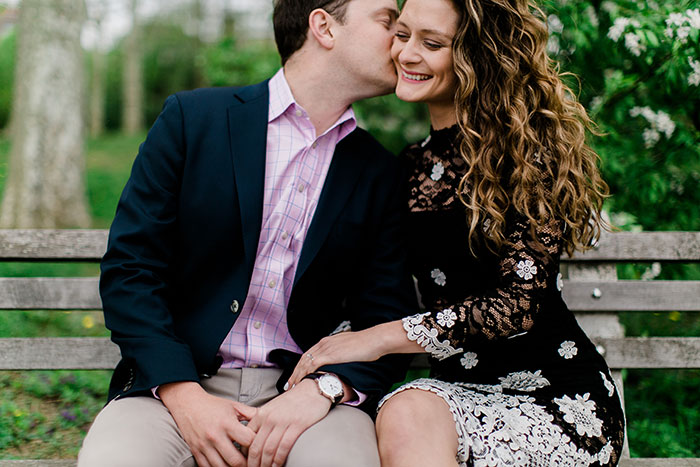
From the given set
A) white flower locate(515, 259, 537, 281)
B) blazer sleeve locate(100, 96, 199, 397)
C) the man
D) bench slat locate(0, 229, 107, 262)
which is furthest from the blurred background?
blazer sleeve locate(100, 96, 199, 397)

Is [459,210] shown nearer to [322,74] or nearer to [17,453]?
[322,74]

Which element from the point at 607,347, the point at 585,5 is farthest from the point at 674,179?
the point at 607,347

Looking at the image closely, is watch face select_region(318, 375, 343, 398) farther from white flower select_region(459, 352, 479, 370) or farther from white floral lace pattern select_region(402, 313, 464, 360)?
white flower select_region(459, 352, 479, 370)

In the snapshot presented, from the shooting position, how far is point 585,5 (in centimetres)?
358

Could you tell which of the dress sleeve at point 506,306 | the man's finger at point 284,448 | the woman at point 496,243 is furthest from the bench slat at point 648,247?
the man's finger at point 284,448

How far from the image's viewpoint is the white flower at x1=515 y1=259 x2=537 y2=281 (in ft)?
8.32

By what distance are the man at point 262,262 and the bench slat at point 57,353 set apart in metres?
0.45

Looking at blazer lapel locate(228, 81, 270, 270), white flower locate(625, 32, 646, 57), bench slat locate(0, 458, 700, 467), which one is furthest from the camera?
white flower locate(625, 32, 646, 57)

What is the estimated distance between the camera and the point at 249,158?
2672 mm

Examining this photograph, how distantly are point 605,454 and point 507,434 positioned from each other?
1.33ft

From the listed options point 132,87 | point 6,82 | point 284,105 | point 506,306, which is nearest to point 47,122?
point 284,105

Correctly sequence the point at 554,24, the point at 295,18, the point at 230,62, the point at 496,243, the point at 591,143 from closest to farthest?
the point at 496,243 < the point at 295,18 < the point at 554,24 < the point at 591,143 < the point at 230,62

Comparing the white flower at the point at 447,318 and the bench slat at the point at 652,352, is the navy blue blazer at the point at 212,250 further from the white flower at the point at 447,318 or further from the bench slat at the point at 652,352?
the bench slat at the point at 652,352

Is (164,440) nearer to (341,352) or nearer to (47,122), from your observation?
(341,352)
